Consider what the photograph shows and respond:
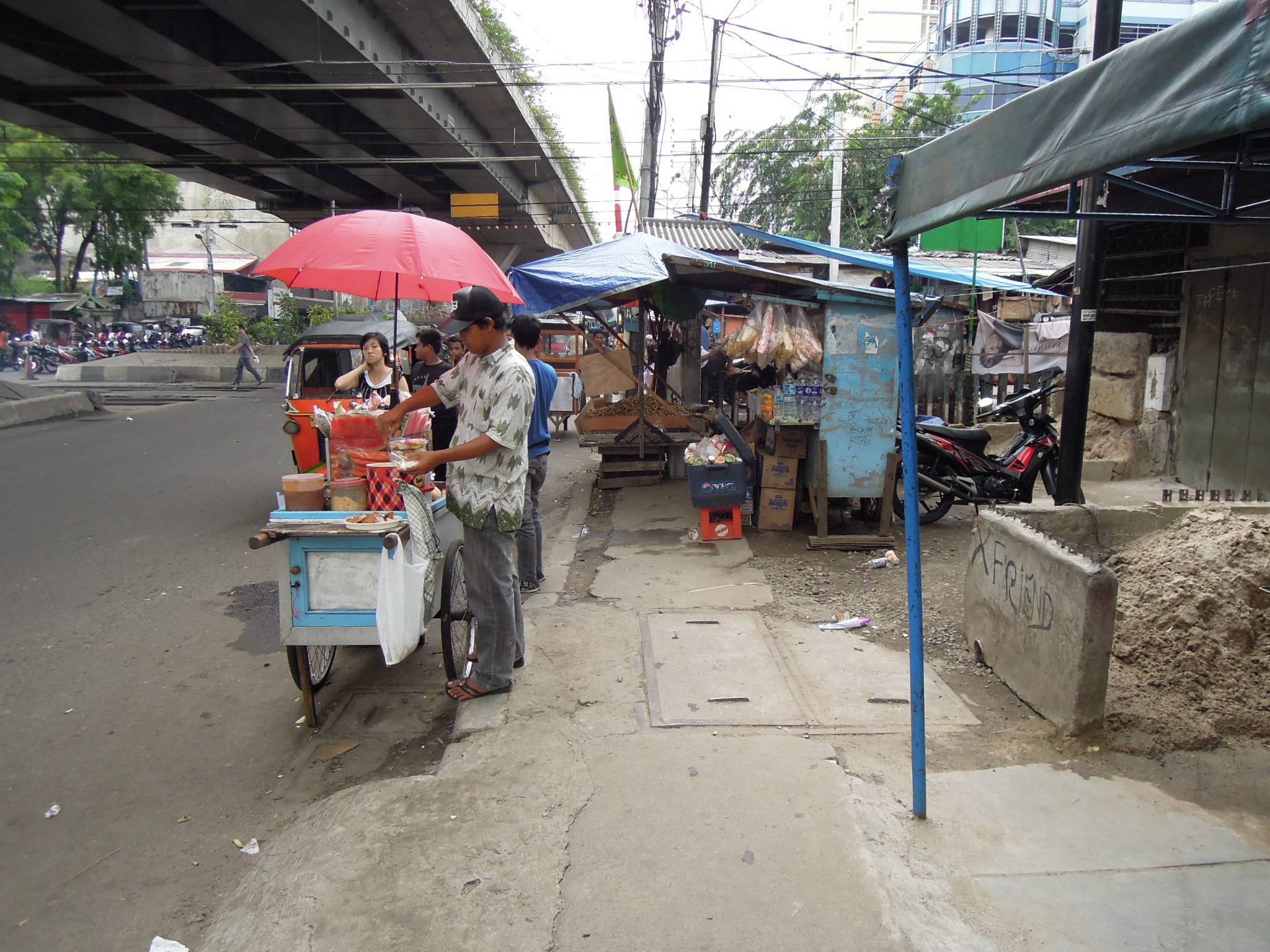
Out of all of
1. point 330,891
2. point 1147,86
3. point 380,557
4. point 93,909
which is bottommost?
point 93,909

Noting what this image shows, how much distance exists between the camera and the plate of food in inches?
142

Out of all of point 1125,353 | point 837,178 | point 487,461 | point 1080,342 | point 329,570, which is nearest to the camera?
point 329,570

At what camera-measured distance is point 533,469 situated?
5875mm

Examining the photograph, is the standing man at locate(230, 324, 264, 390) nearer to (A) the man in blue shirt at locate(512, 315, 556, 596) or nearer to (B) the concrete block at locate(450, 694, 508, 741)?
(A) the man in blue shirt at locate(512, 315, 556, 596)

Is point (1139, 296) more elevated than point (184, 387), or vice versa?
point (1139, 296)

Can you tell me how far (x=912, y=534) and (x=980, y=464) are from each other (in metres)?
5.55

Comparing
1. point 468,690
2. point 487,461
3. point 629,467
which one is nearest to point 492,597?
point 468,690

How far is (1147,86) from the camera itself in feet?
6.05

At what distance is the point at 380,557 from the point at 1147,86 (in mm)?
3246

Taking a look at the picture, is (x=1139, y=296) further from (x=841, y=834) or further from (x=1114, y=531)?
(x=841, y=834)

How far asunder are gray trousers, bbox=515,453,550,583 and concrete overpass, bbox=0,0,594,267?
9.62m

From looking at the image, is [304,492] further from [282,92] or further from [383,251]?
[282,92]

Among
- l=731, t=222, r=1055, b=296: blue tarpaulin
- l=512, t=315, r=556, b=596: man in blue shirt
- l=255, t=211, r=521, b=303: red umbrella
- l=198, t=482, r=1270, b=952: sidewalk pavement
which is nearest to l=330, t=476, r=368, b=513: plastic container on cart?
l=198, t=482, r=1270, b=952: sidewalk pavement

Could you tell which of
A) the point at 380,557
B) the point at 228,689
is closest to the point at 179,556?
the point at 228,689
